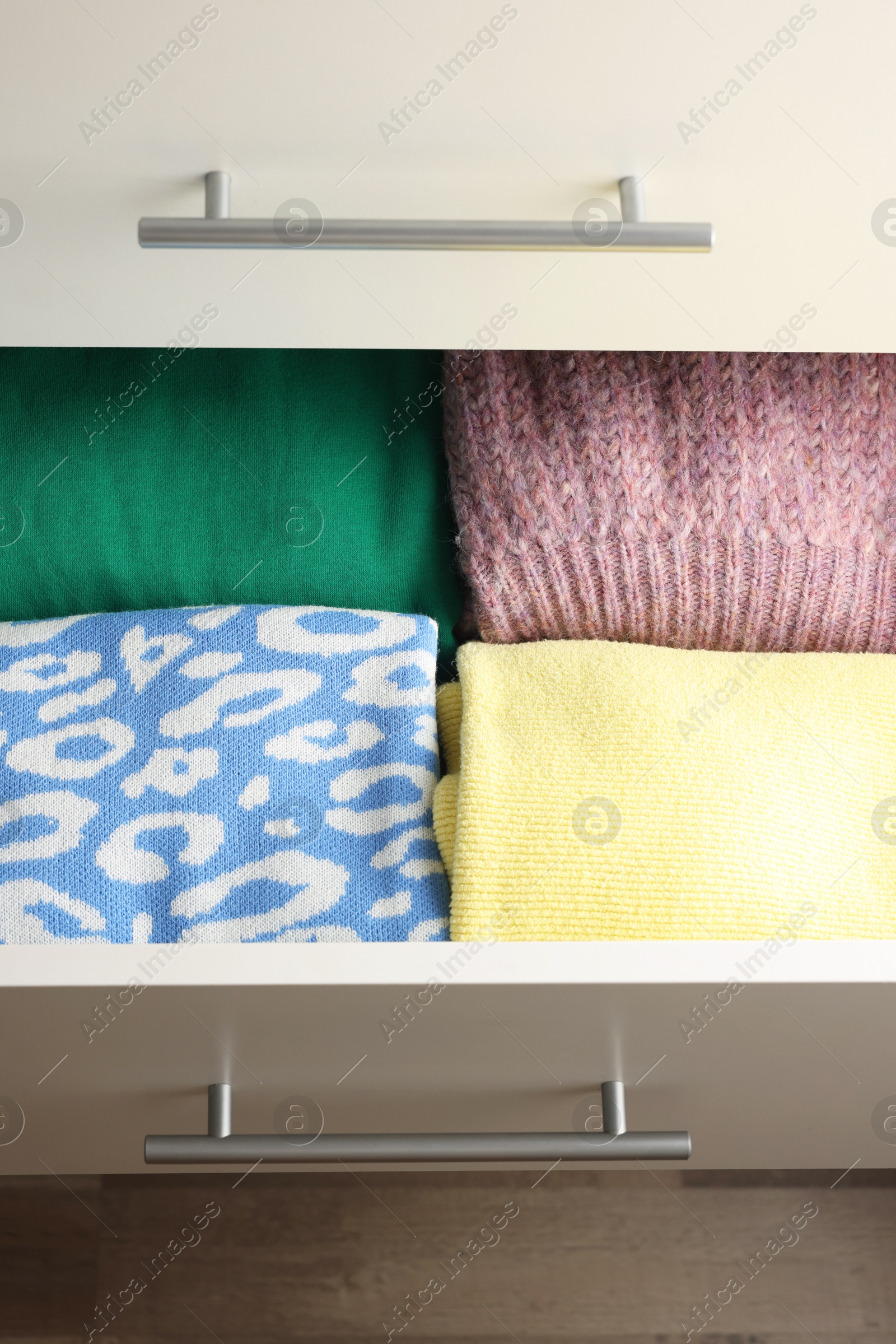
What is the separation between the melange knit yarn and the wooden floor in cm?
50

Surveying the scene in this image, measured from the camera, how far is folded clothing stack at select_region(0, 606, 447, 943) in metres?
0.51

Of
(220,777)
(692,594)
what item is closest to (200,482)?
(220,777)

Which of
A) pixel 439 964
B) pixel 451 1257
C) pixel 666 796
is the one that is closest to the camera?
pixel 439 964

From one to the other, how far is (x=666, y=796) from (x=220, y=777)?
0.78 feet

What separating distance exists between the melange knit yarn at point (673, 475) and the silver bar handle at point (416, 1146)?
298 mm

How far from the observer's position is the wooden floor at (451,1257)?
747mm

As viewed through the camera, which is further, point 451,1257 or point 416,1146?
point 451,1257

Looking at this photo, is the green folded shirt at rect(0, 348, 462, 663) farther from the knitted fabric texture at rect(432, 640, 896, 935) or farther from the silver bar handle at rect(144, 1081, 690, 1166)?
the silver bar handle at rect(144, 1081, 690, 1166)

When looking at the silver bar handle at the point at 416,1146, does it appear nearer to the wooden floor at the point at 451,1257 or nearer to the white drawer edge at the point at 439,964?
the white drawer edge at the point at 439,964

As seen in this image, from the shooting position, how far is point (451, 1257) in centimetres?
77

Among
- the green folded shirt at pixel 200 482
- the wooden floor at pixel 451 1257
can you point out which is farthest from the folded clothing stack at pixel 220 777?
the wooden floor at pixel 451 1257

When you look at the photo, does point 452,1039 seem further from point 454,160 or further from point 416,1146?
point 454,160

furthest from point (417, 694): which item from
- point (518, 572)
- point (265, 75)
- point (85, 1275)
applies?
point (85, 1275)

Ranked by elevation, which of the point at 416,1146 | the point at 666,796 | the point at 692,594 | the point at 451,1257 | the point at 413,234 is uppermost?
the point at 413,234
